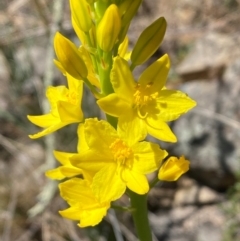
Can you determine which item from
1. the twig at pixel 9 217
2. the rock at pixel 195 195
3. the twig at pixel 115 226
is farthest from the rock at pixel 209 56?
the twig at pixel 9 217

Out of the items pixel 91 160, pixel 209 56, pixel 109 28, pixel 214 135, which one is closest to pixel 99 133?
pixel 91 160

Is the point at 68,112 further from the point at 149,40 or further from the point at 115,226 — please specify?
the point at 115,226

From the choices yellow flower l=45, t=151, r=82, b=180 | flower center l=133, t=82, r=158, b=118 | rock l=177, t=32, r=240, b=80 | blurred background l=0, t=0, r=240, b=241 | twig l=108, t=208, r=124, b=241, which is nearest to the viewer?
flower center l=133, t=82, r=158, b=118

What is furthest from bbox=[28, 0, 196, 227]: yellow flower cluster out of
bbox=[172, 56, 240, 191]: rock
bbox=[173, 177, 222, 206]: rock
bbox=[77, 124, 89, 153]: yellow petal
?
bbox=[173, 177, 222, 206]: rock

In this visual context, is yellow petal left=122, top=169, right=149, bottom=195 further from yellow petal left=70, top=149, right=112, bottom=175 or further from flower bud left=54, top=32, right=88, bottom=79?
flower bud left=54, top=32, right=88, bottom=79

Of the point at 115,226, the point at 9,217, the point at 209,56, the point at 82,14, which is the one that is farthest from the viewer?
the point at 209,56

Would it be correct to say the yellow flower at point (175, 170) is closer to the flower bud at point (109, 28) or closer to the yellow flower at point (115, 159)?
the yellow flower at point (115, 159)

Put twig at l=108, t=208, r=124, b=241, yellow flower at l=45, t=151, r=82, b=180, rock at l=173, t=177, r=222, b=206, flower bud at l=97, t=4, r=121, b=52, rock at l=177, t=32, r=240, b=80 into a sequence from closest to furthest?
flower bud at l=97, t=4, r=121, b=52 → yellow flower at l=45, t=151, r=82, b=180 → twig at l=108, t=208, r=124, b=241 → rock at l=173, t=177, r=222, b=206 → rock at l=177, t=32, r=240, b=80
